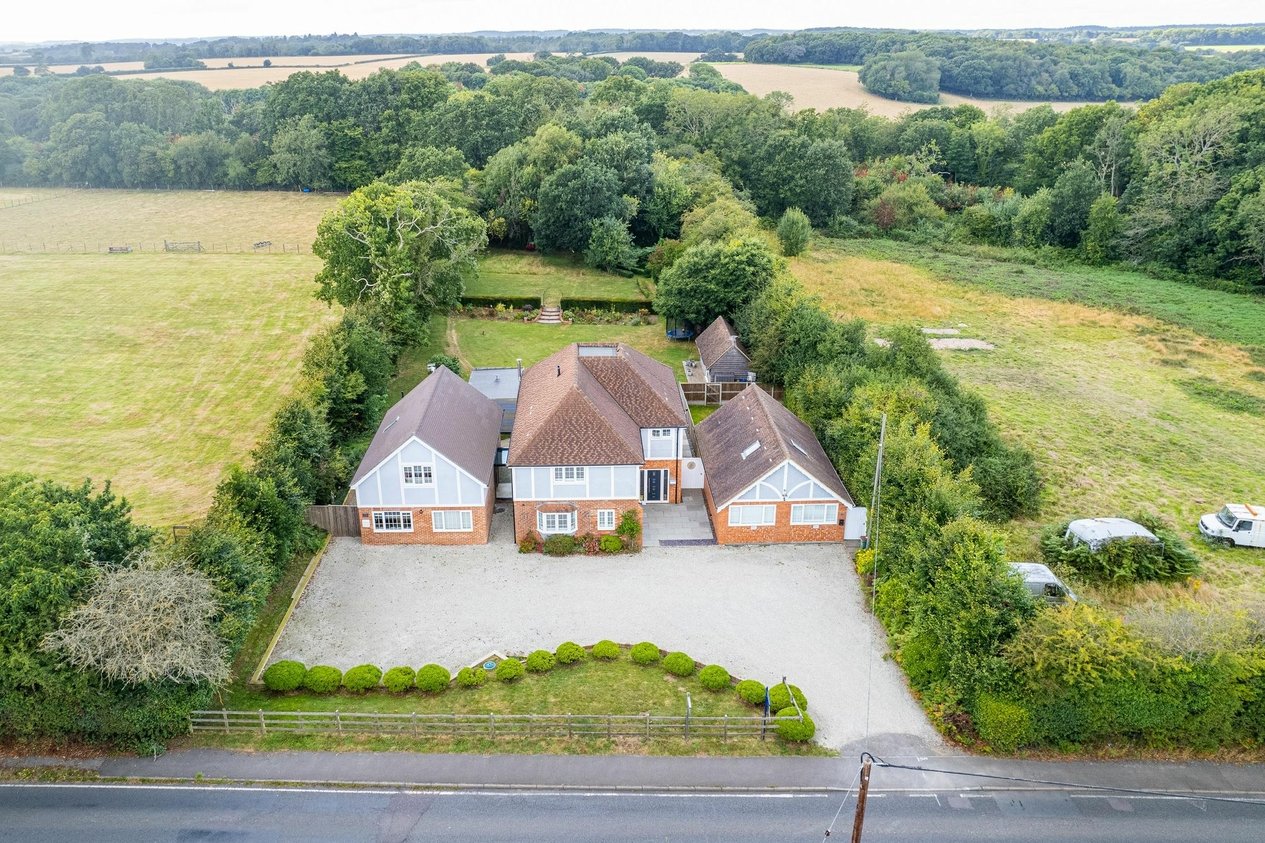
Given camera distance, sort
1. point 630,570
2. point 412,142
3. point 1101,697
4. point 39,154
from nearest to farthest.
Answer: point 1101,697 < point 630,570 < point 412,142 < point 39,154

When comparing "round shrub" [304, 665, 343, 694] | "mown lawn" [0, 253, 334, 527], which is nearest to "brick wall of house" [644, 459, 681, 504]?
"round shrub" [304, 665, 343, 694]

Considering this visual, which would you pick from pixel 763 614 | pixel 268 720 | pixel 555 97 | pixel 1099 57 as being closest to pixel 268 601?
pixel 268 720

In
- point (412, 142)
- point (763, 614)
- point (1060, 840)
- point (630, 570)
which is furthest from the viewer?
point (412, 142)

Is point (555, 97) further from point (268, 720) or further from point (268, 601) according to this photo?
point (268, 720)

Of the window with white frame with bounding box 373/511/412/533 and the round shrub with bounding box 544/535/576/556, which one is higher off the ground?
the window with white frame with bounding box 373/511/412/533

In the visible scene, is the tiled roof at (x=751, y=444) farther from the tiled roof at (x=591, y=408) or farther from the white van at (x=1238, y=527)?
the white van at (x=1238, y=527)

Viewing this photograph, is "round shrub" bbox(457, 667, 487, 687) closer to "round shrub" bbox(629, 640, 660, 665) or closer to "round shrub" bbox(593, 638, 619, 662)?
"round shrub" bbox(593, 638, 619, 662)

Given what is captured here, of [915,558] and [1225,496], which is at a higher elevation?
[915,558]
